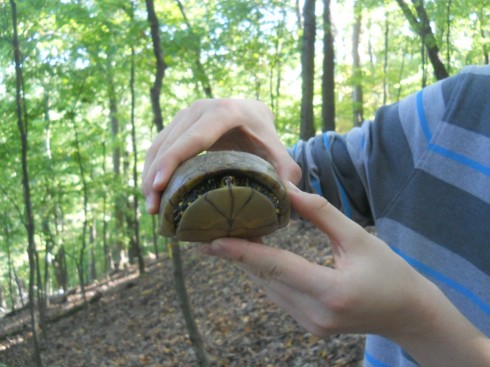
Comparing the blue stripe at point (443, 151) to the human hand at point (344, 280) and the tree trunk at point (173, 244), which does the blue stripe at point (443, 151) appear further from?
the tree trunk at point (173, 244)

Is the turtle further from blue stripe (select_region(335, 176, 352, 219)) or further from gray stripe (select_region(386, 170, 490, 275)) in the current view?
gray stripe (select_region(386, 170, 490, 275))

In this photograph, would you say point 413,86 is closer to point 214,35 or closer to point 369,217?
point 214,35

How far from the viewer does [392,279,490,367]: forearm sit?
0.98m

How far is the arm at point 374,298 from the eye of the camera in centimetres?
99

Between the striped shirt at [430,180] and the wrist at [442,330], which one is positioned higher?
the striped shirt at [430,180]

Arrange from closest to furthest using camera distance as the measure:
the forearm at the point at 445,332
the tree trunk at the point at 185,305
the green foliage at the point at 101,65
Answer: the forearm at the point at 445,332, the tree trunk at the point at 185,305, the green foliage at the point at 101,65

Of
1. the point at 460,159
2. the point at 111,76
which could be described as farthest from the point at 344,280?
the point at 111,76

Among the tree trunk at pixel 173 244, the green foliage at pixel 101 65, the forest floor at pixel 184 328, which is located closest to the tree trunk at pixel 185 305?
the tree trunk at pixel 173 244

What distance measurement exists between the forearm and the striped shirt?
26 centimetres

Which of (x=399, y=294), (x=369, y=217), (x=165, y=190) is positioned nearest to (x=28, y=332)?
(x=165, y=190)

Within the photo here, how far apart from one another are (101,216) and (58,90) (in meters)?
5.56

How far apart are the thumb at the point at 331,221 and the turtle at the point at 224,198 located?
25 cm

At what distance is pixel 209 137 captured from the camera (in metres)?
1.36

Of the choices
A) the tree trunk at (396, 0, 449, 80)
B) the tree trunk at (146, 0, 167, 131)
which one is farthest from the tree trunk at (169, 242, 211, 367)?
the tree trunk at (396, 0, 449, 80)
